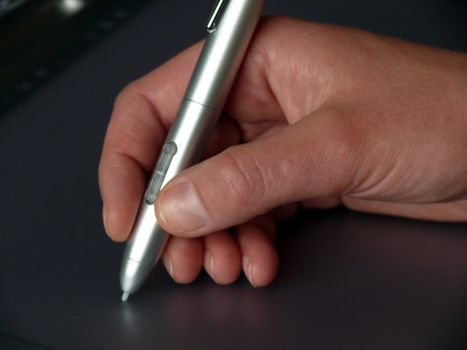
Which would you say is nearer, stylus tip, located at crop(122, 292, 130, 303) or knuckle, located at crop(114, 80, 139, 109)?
stylus tip, located at crop(122, 292, 130, 303)

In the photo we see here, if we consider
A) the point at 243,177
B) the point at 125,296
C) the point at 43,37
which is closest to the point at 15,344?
the point at 125,296

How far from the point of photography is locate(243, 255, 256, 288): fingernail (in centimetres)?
62

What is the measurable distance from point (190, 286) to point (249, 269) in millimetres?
50

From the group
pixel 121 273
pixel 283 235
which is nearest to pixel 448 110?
pixel 283 235

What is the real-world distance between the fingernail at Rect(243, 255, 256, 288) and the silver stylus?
0.22 feet

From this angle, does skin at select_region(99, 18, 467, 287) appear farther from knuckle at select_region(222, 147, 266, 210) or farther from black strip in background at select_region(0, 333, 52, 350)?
black strip in background at select_region(0, 333, 52, 350)

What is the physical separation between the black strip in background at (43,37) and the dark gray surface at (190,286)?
42 mm

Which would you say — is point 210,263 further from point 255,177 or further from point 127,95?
point 127,95

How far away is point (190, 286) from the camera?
0.63m

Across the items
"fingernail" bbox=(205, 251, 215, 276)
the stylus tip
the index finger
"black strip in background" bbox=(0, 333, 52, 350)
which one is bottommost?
"black strip in background" bbox=(0, 333, 52, 350)

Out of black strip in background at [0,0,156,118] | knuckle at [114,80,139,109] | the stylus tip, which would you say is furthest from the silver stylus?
black strip in background at [0,0,156,118]

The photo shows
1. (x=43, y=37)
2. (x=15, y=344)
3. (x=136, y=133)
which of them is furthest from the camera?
(x=43, y=37)

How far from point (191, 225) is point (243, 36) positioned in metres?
0.17

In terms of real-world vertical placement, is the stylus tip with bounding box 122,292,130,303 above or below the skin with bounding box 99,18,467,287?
below
